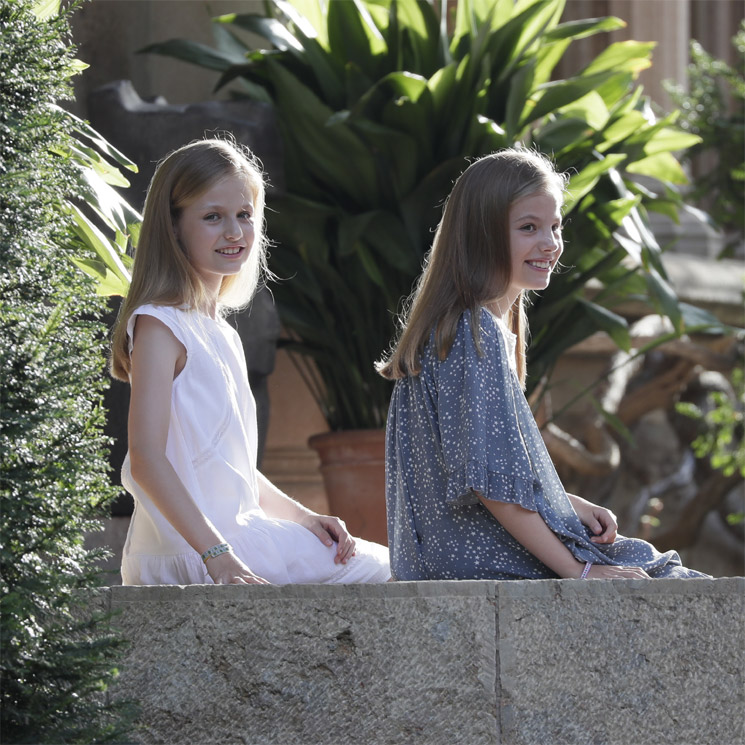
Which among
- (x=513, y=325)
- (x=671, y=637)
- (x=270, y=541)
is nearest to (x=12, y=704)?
(x=270, y=541)

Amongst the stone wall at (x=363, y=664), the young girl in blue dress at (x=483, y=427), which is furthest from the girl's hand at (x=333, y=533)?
the stone wall at (x=363, y=664)

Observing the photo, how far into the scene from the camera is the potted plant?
203 inches

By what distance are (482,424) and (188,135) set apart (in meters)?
2.64

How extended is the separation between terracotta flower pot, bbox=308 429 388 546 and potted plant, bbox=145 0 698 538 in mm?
16

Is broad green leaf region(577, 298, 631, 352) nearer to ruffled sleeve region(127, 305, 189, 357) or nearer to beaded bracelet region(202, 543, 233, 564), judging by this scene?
ruffled sleeve region(127, 305, 189, 357)

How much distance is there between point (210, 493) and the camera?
2.81 m

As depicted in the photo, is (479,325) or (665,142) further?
(665,142)

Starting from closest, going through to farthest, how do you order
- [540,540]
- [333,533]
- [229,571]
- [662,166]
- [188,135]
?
[229,571], [540,540], [333,533], [188,135], [662,166]

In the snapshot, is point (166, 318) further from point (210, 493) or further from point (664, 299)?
point (664, 299)

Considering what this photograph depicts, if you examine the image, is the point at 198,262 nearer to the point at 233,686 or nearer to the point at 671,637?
the point at 233,686

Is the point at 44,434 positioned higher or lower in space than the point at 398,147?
lower

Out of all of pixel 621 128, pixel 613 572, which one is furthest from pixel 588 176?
pixel 613 572

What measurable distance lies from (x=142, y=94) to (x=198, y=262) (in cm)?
314

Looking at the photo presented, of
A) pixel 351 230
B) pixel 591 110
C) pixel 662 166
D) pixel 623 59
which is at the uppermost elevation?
pixel 623 59
